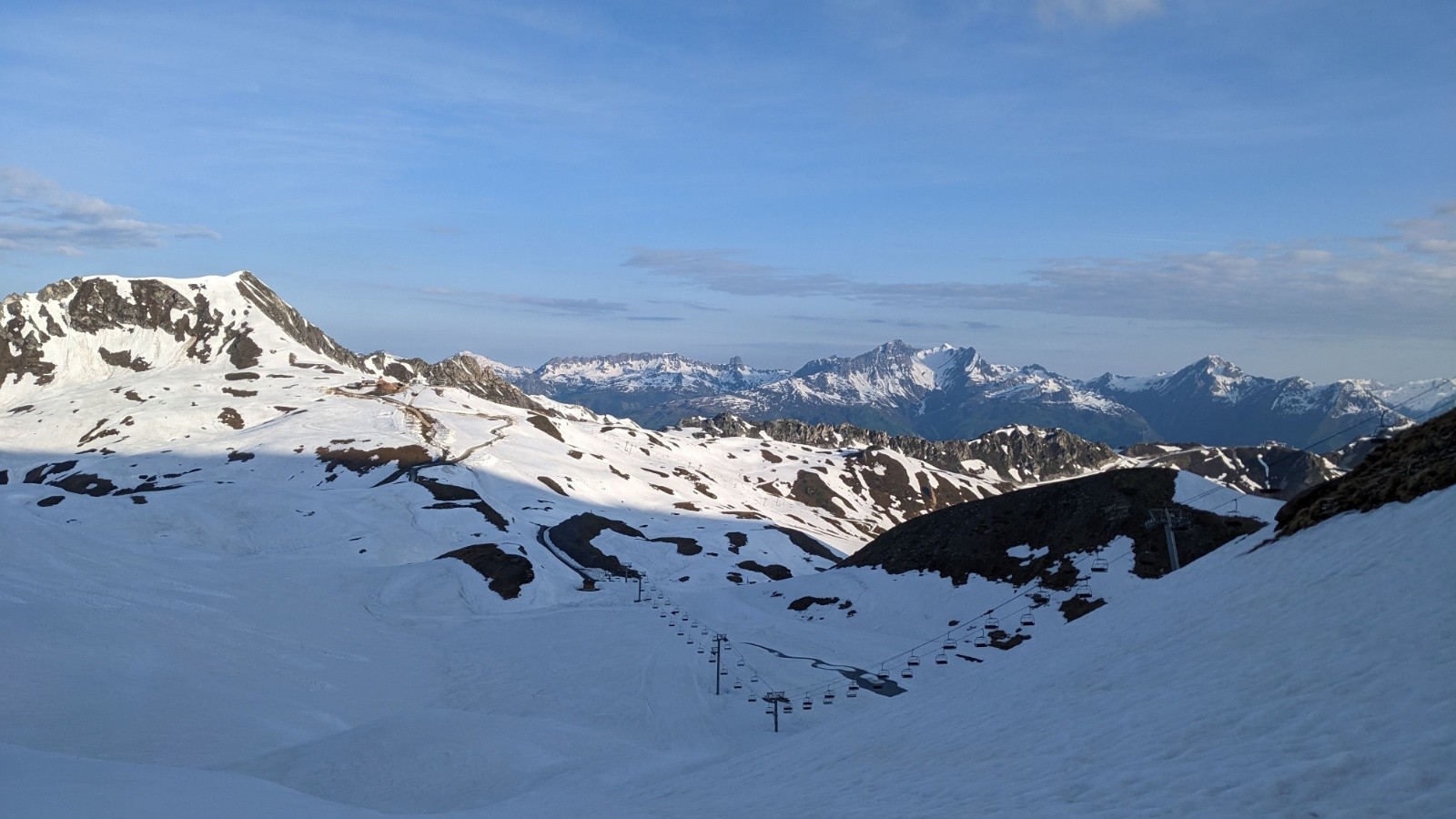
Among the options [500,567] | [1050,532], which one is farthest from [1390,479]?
[500,567]

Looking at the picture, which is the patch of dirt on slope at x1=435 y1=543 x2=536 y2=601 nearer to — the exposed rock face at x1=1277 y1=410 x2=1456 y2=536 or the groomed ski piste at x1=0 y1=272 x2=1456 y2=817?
the groomed ski piste at x1=0 y1=272 x2=1456 y2=817

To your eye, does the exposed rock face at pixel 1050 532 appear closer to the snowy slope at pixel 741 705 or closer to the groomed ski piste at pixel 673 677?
the groomed ski piste at pixel 673 677

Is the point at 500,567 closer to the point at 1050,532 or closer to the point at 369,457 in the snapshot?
the point at 1050,532

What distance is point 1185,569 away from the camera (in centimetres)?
2950

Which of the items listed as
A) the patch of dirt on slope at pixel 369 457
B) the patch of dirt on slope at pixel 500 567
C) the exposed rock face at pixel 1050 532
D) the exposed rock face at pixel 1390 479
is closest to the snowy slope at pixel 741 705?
the exposed rock face at pixel 1390 479

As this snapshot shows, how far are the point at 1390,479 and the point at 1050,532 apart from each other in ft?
162

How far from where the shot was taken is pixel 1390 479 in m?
22.6

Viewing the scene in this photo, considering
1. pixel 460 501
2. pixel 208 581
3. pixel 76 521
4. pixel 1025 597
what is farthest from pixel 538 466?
pixel 1025 597

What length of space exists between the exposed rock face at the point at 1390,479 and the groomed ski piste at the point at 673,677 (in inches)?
28.9

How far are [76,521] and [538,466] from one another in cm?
7667

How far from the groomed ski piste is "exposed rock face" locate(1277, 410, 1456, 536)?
73 centimetres

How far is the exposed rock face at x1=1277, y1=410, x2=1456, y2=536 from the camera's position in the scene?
2106cm

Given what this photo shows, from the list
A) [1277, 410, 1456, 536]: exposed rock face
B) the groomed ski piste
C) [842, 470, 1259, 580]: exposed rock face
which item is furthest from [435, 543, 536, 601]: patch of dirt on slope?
[1277, 410, 1456, 536]: exposed rock face

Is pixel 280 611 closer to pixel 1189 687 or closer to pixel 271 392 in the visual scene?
pixel 1189 687
